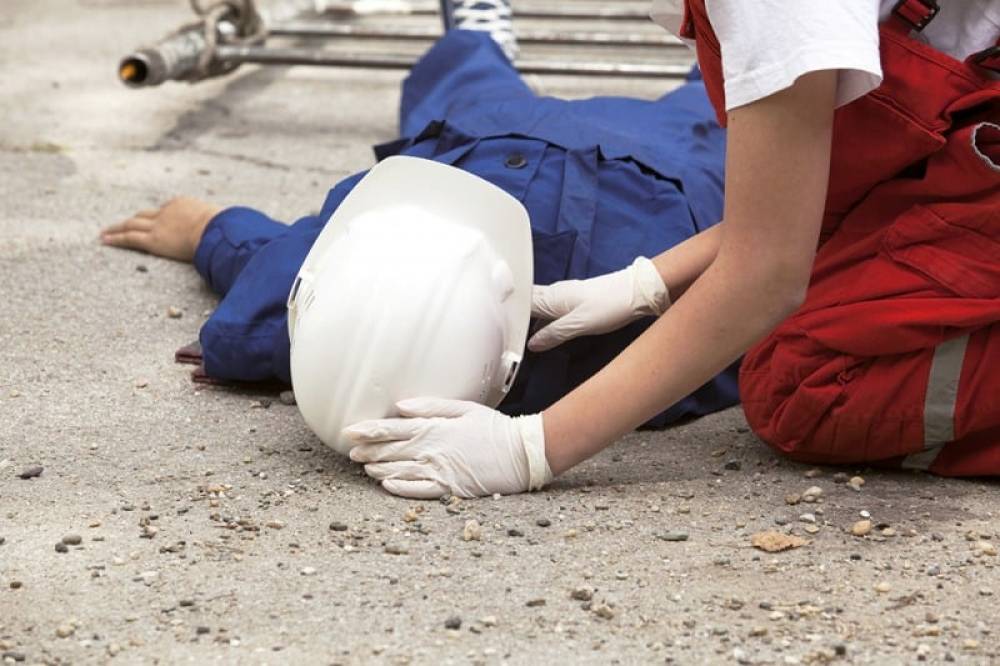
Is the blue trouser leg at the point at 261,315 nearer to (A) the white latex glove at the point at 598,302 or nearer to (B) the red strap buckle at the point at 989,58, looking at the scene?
(A) the white latex glove at the point at 598,302

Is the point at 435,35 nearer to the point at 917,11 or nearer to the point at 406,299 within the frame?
the point at 406,299

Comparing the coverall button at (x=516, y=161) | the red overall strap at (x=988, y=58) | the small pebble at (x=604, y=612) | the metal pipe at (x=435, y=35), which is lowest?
the small pebble at (x=604, y=612)

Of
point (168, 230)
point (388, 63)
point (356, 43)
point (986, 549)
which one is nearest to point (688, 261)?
point (986, 549)

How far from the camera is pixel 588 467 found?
1.72 m

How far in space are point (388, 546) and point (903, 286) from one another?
61 centimetres

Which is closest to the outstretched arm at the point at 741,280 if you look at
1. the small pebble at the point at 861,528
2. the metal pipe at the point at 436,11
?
the small pebble at the point at 861,528

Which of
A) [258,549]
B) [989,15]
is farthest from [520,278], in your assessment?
[989,15]

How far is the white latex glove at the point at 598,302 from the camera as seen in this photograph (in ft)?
5.82

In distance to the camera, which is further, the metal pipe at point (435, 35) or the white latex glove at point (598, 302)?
the metal pipe at point (435, 35)

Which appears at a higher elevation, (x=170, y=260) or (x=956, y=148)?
(x=956, y=148)

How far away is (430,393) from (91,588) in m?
0.41

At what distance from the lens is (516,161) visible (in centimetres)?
198

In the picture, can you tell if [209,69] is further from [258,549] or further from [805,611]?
[805,611]

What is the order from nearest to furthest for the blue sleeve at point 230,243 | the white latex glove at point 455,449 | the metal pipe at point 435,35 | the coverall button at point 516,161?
the white latex glove at point 455,449 < the coverall button at point 516,161 < the blue sleeve at point 230,243 < the metal pipe at point 435,35
